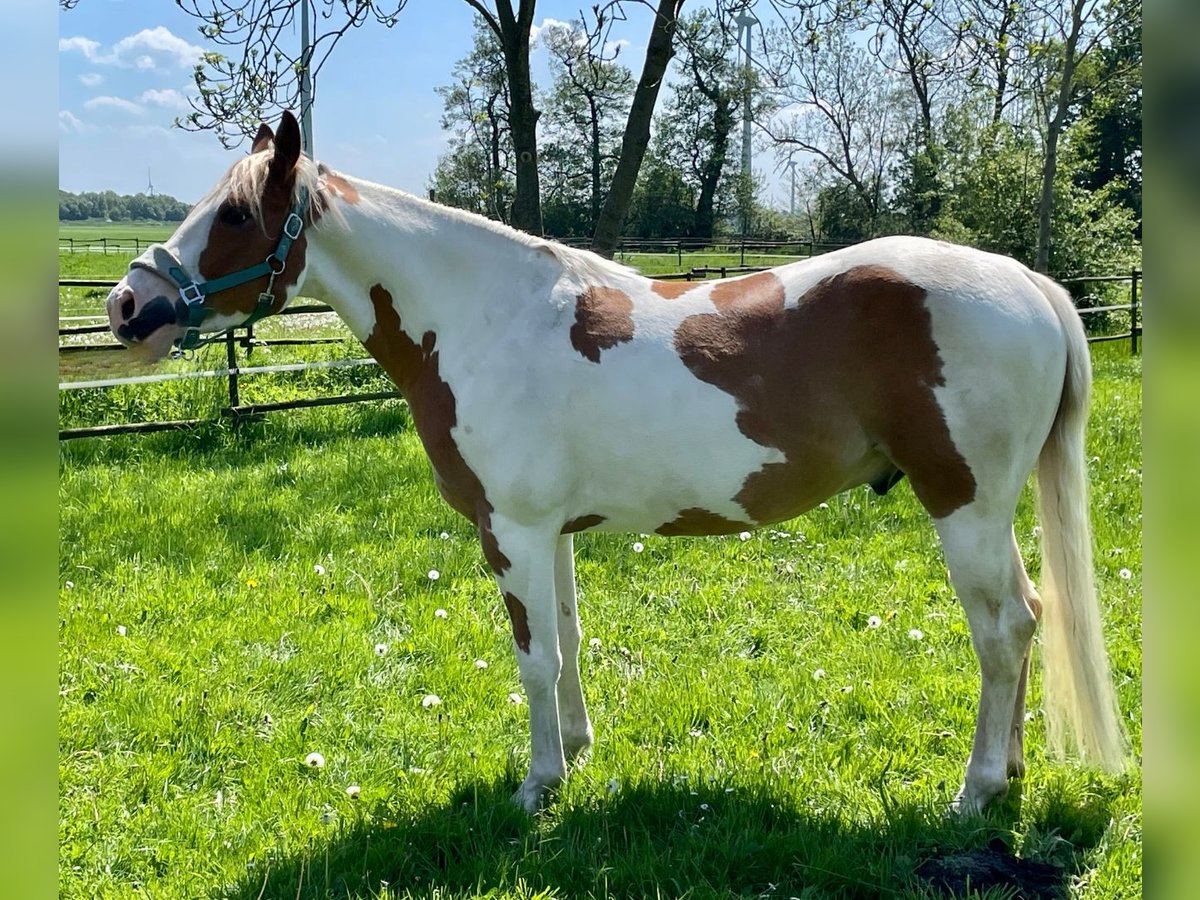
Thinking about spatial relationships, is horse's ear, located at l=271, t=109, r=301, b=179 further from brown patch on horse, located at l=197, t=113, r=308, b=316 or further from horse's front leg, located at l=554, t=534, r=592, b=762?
horse's front leg, located at l=554, t=534, r=592, b=762

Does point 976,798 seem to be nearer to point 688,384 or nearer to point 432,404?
point 688,384

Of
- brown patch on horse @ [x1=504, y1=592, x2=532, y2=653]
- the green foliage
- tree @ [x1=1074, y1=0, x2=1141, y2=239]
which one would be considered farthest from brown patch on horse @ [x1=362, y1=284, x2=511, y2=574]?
A: the green foliage

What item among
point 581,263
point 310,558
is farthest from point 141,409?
point 581,263

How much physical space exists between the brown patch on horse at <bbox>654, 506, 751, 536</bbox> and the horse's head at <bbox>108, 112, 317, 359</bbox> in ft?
5.06

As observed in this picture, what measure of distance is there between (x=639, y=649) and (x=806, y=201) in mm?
33657

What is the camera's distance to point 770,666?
3.63 m

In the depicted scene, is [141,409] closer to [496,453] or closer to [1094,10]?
[496,453]

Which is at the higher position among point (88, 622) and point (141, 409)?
point (141, 409)

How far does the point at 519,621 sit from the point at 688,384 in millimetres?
985

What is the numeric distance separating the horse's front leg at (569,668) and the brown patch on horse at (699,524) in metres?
0.45

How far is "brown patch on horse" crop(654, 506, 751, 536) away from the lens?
2.83 metres

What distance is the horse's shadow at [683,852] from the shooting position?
236 cm

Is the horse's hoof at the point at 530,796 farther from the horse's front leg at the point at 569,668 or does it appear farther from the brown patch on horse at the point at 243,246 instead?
the brown patch on horse at the point at 243,246

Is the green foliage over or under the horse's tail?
over
